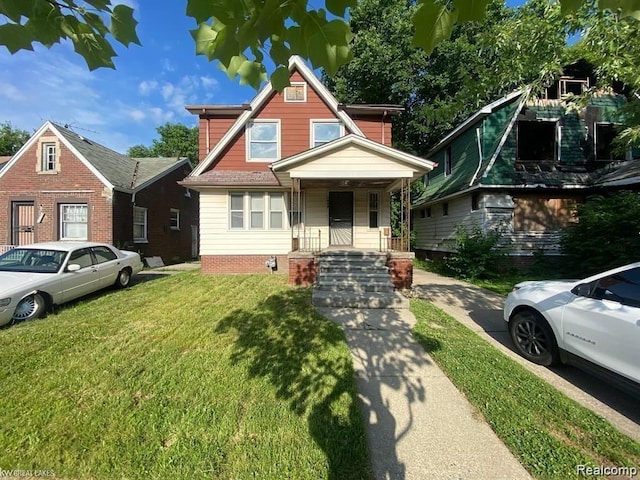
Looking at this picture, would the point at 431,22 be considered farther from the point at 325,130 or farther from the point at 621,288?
the point at 325,130

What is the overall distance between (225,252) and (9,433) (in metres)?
8.98

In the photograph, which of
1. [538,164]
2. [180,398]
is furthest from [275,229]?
[538,164]

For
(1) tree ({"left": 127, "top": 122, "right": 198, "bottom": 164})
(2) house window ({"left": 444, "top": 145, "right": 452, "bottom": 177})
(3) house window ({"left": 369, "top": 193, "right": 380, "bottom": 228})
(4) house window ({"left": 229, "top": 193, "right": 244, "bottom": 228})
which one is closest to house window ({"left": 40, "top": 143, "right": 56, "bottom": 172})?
(4) house window ({"left": 229, "top": 193, "right": 244, "bottom": 228})

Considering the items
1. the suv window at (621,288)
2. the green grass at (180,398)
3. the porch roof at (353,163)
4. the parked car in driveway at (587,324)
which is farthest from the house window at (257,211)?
the suv window at (621,288)

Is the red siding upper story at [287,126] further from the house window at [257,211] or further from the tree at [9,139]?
the tree at [9,139]

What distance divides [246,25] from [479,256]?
11725mm

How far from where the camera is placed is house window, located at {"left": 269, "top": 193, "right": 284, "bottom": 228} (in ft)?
38.3

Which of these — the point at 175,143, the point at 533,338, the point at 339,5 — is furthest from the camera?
the point at 175,143

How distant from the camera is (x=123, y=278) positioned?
898 cm

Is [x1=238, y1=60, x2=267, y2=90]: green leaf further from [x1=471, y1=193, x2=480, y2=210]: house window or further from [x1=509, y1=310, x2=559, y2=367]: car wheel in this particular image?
Answer: [x1=471, y1=193, x2=480, y2=210]: house window

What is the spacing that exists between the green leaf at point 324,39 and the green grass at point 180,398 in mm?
2768

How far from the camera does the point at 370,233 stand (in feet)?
38.5

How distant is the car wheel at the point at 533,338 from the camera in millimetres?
4070

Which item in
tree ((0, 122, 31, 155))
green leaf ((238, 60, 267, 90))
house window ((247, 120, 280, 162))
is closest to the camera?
green leaf ((238, 60, 267, 90))
